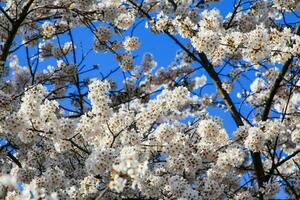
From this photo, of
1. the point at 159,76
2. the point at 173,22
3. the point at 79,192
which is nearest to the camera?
the point at 79,192

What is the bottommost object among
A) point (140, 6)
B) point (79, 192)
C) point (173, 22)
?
point (79, 192)

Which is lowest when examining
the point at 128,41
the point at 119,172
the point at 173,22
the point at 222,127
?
the point at 119,172

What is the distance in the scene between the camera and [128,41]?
37.6 ft

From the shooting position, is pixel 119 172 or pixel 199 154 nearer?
pixel 119 172

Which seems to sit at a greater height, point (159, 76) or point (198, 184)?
point (159, 76)

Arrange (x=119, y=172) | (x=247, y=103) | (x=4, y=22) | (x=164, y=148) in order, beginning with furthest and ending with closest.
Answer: (x=247, y=103) → (x=4, y=22) → (x=164, y=148) → (x=119, y=172)

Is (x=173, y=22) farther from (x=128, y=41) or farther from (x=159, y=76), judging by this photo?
(x=159, y=76)

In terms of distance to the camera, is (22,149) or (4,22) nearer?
(22,149)

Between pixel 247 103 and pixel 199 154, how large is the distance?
18.1 ft

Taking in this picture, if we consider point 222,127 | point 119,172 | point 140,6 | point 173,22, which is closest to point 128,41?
point 140,6

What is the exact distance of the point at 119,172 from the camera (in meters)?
4.05

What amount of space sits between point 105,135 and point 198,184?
169cm

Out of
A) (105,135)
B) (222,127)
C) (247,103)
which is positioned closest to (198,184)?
(222,127)

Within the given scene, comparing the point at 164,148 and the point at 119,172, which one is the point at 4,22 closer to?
the point at 164,148
